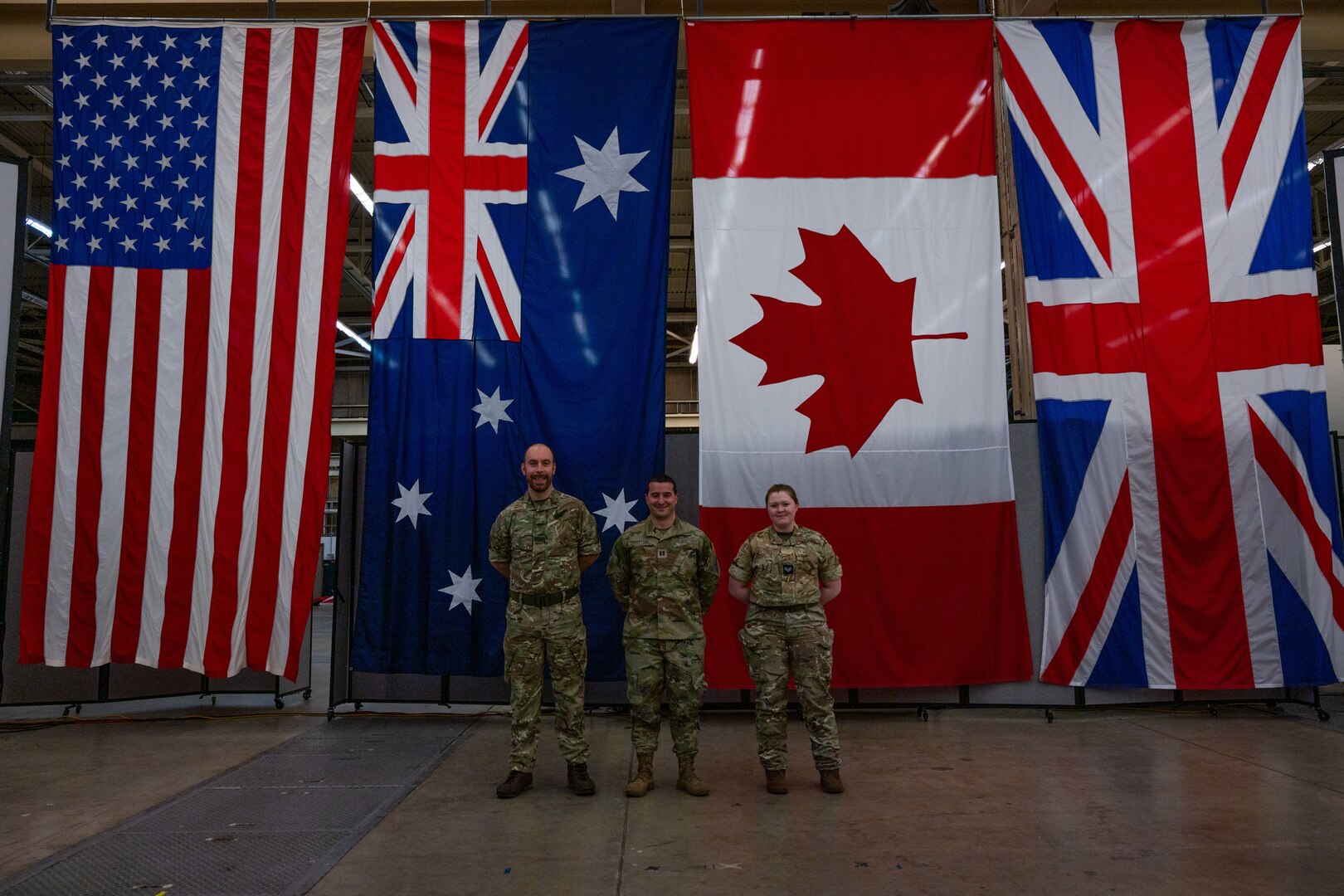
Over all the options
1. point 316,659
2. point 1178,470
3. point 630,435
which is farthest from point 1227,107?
point 316,659

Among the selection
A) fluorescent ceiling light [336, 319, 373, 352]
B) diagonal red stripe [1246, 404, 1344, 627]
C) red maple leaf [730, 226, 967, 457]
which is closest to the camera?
diagonal red stripe [1246, 404, 1344, 627]

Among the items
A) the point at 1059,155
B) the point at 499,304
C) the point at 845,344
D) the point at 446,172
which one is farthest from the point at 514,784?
the point at 1059,155

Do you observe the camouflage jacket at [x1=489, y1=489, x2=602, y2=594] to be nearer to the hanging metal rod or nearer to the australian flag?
the australian flag

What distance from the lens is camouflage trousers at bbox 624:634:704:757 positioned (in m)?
4.63

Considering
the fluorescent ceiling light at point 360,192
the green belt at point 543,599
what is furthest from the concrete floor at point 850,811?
the fluorescent ceiling light at point 360,192

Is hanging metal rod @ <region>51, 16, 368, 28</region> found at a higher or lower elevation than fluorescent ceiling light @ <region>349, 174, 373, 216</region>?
lower

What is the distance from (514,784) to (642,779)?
67cm

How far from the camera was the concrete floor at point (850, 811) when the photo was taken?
3436 millimetres

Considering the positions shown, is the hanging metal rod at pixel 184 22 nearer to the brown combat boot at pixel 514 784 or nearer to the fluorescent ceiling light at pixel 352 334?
the brown combat boot at pixel 514 784

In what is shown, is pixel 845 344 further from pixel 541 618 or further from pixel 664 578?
pixel 541 618

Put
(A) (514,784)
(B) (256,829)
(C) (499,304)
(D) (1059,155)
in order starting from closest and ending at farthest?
1. (B) (256,829)
2. (A) (514,784)
3. (C) (499,304)
4. (D) (1059,155)

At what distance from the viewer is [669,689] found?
4.69 metres

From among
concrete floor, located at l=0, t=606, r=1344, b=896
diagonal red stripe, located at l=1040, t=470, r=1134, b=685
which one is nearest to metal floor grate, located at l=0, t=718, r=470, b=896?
concrete floor, located at l=0, t=606, r=1344, b=896

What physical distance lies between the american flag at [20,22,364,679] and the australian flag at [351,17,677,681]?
506mm
